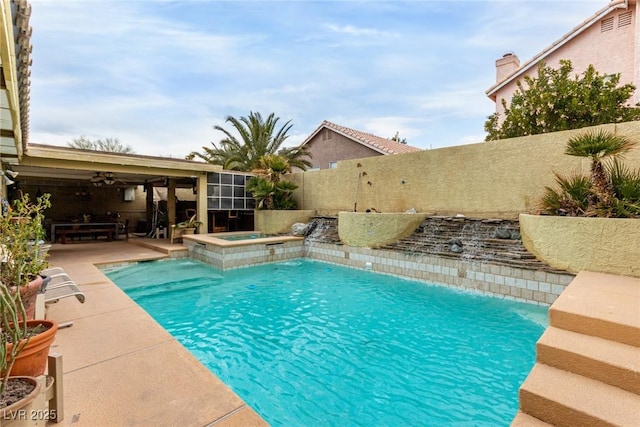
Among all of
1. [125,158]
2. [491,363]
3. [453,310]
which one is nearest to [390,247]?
[453,310]

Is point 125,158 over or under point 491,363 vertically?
over

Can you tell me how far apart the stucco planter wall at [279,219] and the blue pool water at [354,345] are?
19.4ft

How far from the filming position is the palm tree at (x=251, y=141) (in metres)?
18.0

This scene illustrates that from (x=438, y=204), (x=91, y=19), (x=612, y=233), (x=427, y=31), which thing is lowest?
(x=612, y=233)

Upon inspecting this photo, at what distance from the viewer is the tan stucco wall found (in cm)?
877

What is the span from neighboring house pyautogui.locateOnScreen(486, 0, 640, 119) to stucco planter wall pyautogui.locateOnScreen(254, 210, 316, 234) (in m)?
10.7

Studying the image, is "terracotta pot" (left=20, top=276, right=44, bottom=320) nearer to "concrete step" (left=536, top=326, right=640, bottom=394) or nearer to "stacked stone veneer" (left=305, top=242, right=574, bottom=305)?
"concrete step" (left=536, top=326, right=640, bottom=394)

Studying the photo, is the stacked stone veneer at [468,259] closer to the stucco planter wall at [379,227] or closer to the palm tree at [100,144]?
the stucco planter wall at [379,227]

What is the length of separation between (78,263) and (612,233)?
43.5ft

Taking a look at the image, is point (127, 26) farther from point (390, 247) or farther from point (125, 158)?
point (390, 247)

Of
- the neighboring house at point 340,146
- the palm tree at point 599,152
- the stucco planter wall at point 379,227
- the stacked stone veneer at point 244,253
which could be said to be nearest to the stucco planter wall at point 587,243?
the palm tree at point 599,152

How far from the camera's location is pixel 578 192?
703cm

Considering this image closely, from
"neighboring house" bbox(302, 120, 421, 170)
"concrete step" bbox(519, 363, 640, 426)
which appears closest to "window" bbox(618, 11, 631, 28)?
"neighboring house" bbox(302, 120, 421, 170)

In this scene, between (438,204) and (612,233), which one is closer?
(612,233)
